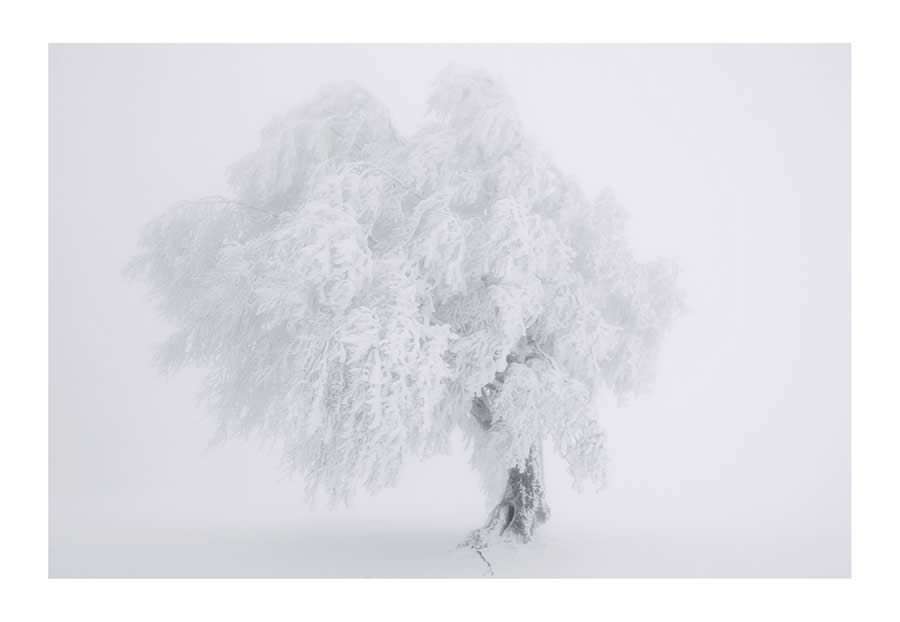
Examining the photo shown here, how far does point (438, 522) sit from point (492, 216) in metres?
6.19

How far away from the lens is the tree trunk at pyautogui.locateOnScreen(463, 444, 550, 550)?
11492mm

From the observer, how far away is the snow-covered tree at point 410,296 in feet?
30.9

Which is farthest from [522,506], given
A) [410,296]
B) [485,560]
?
[410,296]

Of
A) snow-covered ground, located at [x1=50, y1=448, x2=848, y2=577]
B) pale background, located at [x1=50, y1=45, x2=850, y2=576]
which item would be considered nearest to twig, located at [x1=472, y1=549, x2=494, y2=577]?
snow-covered ground, located at [x1=50, y1=448, x2=848, y2=577]

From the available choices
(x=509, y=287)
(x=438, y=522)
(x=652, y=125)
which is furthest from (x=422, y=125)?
(x=652, y=125)

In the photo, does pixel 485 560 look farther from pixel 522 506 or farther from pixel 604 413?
pixel 604 413

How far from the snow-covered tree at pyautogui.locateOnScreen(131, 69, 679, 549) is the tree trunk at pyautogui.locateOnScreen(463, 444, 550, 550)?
0.02 m

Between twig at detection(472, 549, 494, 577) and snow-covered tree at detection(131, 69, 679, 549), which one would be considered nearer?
snow-covered tree at detection(131, 69, 679, 549)

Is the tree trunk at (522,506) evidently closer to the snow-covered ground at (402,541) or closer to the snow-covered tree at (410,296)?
the snow-covered tree at (410,296)

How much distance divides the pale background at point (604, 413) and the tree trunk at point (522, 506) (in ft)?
1.43

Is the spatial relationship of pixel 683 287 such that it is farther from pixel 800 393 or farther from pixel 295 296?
pixel 800 393

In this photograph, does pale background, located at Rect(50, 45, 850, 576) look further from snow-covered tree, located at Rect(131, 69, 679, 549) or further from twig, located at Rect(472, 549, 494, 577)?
snow-covered tree, located at Rect(131, 69, 679, 549)

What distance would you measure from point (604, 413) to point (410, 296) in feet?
49.5

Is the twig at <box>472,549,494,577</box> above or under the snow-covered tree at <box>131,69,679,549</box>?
under
